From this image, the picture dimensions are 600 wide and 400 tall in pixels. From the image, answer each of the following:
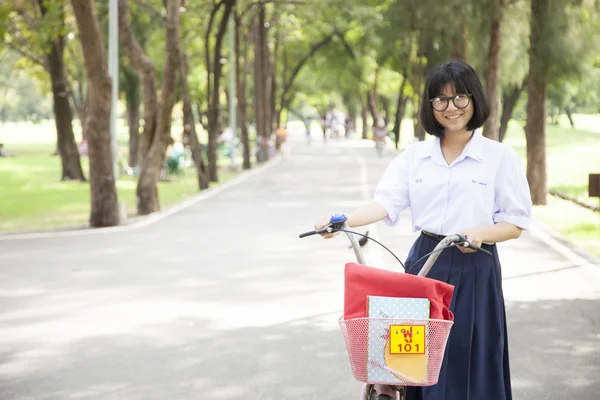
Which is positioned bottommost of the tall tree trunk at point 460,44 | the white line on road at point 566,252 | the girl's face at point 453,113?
the white line on road at point 566,252

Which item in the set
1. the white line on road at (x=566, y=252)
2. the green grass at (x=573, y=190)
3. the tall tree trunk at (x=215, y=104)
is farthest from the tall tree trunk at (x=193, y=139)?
the white line on road at (x=566, y=252)

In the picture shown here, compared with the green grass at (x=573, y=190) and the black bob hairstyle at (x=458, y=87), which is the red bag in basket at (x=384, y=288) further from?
the green grass at (x=573, y=190)

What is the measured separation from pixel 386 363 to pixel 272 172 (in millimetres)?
32209

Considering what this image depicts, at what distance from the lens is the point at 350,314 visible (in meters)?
4.28

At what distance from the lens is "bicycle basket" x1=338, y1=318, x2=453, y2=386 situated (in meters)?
4.20

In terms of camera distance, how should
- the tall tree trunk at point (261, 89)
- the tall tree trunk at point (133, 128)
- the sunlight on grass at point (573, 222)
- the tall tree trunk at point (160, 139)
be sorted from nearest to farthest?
the sunlight on grass at point (573, 222)
the tall tree trunk at point (160, 139)
the tall tree trunk at point (133, 128)
the tall tree trunk at point (261, 89)

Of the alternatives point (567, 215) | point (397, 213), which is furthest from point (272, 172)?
point (397, 213)

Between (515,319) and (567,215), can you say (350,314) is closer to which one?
Result: (515,319)

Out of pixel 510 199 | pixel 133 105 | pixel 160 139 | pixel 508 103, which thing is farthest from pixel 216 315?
pixel 508 103

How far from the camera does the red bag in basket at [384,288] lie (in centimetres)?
425

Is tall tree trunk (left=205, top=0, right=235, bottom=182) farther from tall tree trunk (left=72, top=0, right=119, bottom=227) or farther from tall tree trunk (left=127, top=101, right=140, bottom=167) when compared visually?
tall tree trunk (left=72, top=0, right=119, bottom=227)

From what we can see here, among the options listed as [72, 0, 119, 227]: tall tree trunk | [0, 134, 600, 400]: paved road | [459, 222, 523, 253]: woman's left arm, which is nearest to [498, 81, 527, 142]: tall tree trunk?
[0, 134, 600, 400]: paved road

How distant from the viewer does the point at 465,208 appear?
4.73 metres

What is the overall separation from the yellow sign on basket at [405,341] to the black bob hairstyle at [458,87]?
38.6 inches
